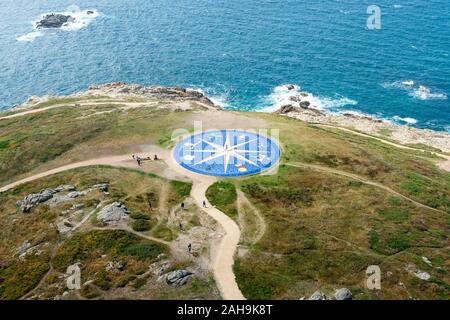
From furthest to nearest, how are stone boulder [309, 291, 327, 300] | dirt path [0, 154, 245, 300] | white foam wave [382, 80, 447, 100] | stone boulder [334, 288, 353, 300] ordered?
white foam wave [382, 80, 447, 100], dirt path [0, 154, 245, 300], stone boulder [334, 288, 353, 300], stone boulder [309, 291, 327, 300]

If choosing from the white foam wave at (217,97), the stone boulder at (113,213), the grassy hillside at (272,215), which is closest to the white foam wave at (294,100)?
the white foam wave at (217,97)

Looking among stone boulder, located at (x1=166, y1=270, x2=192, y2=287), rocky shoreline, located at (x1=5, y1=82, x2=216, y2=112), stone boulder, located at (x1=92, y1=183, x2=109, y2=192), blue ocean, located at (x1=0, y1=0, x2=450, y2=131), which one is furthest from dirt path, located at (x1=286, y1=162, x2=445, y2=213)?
blue ocean, located at (x1=0, y1=0, x2=450, y2=131)

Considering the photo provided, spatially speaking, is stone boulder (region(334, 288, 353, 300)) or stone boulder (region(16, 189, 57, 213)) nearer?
stone boulder (region(334, 288, 353, 300))

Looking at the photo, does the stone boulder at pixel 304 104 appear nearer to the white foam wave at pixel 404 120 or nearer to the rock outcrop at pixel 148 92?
the white foam wave at pixel 404 120

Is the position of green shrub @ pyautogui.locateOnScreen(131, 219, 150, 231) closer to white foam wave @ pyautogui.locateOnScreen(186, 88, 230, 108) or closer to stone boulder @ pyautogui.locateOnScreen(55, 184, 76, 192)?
stone boulder @ pyautogui.locateOnScreen(55, 184, 76, 192)

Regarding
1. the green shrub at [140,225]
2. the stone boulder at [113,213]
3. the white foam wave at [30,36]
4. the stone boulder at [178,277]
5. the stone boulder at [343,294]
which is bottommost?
the stone boulder at [343,294]

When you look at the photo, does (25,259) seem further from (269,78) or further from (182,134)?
(269,78)

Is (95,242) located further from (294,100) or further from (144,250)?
(294,100)

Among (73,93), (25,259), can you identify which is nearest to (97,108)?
(73,93)
